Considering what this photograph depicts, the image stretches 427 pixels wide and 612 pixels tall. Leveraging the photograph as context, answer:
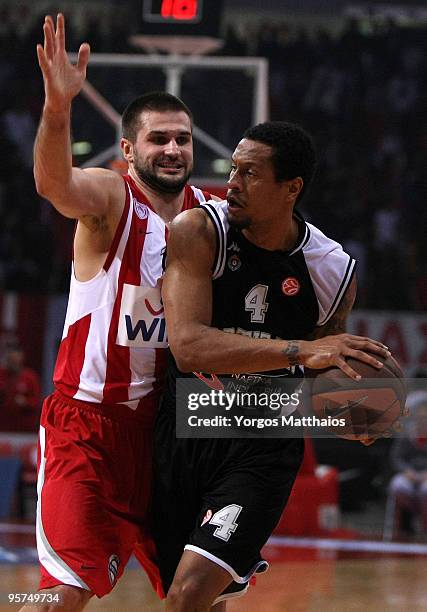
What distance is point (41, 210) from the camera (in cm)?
1321

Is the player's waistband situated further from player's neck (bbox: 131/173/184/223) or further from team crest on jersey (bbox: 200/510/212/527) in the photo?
player's neck (bbox: 131/173/184/223)

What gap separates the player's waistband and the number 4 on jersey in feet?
1.68

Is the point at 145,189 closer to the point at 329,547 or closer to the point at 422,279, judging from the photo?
the point at 329,547

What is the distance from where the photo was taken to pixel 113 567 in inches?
144

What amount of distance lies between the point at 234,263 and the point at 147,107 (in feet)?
2.78

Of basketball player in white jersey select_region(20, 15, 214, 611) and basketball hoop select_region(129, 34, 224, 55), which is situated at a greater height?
basketball hoop select_region(129, 34, 224, 55)

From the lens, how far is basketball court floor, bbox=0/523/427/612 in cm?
624

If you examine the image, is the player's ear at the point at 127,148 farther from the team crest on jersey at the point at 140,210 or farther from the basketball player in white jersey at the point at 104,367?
the team crest on jersey at the point at 140,210

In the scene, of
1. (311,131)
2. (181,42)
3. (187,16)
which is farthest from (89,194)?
(311,131)

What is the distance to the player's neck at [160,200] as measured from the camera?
4082 mm

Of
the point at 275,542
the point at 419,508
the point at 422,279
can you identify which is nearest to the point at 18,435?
the point at 275,542

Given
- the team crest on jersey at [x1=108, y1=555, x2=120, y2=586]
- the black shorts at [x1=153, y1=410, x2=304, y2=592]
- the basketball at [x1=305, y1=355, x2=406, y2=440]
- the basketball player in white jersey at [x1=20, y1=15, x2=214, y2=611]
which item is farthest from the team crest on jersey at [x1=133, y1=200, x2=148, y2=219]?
the team crest on jersey at [x1=108, y1=555, x2=120, y2=586]

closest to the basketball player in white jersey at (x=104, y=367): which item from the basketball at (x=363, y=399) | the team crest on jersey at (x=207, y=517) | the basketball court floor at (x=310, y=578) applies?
the team crest on jersey at (x=207, y=517)

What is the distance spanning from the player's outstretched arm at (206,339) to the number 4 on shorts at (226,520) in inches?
20.4
